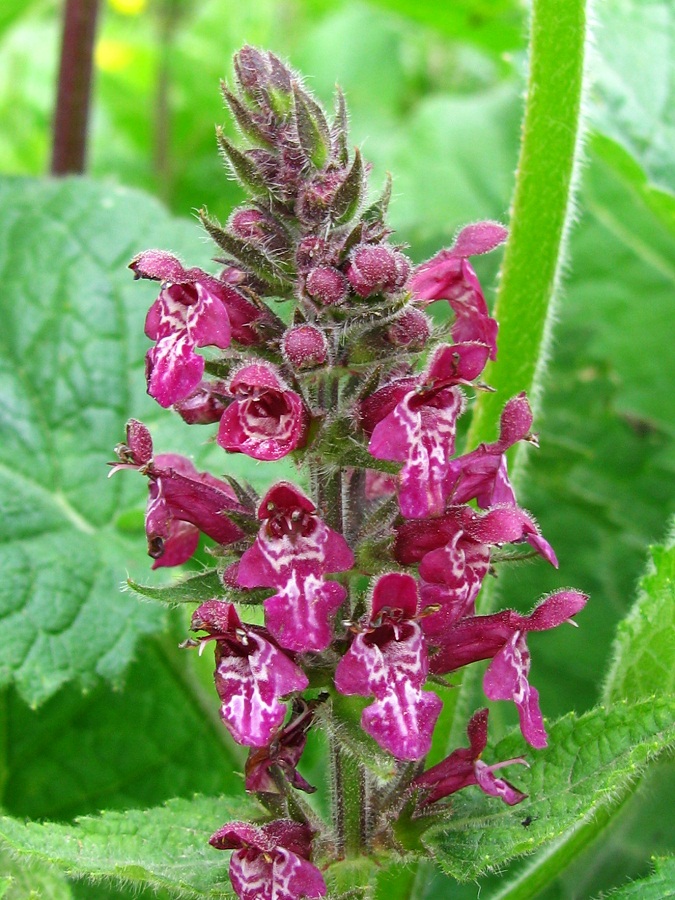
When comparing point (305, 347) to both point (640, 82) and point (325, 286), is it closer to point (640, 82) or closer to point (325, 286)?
point (325, 286)

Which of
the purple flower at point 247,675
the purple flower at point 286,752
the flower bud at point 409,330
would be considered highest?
the flower bud at point 409,330

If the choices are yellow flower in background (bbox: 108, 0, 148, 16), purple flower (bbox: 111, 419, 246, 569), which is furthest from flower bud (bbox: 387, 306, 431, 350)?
yellow flower in background (bbox: 108, 0, 148, 16)

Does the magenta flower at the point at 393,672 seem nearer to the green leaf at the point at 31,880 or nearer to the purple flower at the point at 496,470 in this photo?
the purple flower at the point at 496,470

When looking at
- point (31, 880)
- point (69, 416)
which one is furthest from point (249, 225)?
point (69, 416)

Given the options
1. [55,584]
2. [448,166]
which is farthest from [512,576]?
[448,166]

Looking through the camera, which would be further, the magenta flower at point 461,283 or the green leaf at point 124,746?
the green leaf at point 124,746

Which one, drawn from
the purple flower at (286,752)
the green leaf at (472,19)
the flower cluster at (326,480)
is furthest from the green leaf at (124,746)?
the green leaf at (472,19)
